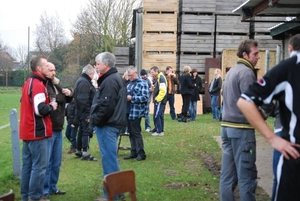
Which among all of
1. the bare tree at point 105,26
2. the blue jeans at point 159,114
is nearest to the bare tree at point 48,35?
the bare tree at point 105,26

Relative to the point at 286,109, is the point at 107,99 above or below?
below

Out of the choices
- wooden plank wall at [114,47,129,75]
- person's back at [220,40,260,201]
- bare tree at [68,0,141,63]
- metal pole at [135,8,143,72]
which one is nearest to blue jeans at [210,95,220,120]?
metal pole at [135,8,143,72]

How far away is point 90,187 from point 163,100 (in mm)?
6938

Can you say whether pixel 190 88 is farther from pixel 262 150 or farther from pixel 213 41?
pixel 262 150

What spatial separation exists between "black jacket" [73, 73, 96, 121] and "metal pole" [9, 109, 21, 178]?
5.79ft

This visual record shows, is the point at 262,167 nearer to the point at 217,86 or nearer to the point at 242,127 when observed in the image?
the point at 242,127

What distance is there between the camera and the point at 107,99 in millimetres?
7219

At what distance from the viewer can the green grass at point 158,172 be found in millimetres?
7957

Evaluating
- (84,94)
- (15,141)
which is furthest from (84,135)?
(15,141)

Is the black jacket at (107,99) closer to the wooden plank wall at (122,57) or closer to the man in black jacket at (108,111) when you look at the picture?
the man in black jacket at (108,111)

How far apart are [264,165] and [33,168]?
487cm

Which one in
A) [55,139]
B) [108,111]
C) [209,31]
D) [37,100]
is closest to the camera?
[37,100]

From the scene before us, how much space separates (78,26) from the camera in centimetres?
4169

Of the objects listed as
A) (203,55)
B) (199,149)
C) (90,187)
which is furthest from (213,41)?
(90,187)
